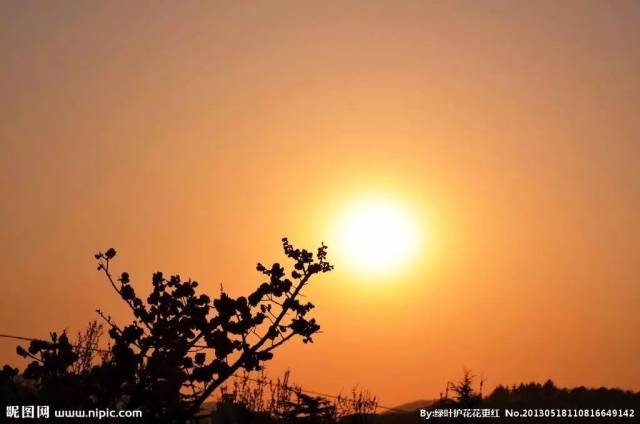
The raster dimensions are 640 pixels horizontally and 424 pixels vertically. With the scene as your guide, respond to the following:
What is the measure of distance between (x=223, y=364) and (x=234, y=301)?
136 centimetres

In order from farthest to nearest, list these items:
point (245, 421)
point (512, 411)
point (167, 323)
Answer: point (512, 411) → point (245, 421) → point (167, 323)

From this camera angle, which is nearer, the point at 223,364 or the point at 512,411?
the point at 223,364

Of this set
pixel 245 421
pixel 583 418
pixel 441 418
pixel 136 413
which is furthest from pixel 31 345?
pixel 583 418

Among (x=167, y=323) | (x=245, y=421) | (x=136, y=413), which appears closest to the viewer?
(x=136, y=413)

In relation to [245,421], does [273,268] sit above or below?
above

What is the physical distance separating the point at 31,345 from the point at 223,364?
4057 mm

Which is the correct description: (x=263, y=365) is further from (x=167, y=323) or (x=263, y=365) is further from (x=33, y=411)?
(x=33, y=411)

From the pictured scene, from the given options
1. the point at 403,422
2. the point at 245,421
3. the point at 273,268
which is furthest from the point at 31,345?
the point at 403,422

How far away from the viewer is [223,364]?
16.6 m

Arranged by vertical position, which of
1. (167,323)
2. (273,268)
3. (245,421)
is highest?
(273,268)

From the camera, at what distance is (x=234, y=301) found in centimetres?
1684

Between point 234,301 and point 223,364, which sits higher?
point 234,301

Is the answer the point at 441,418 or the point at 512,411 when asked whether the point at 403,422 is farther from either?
the point at 441,418

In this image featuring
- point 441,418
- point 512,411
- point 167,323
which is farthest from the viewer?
point 512,411
